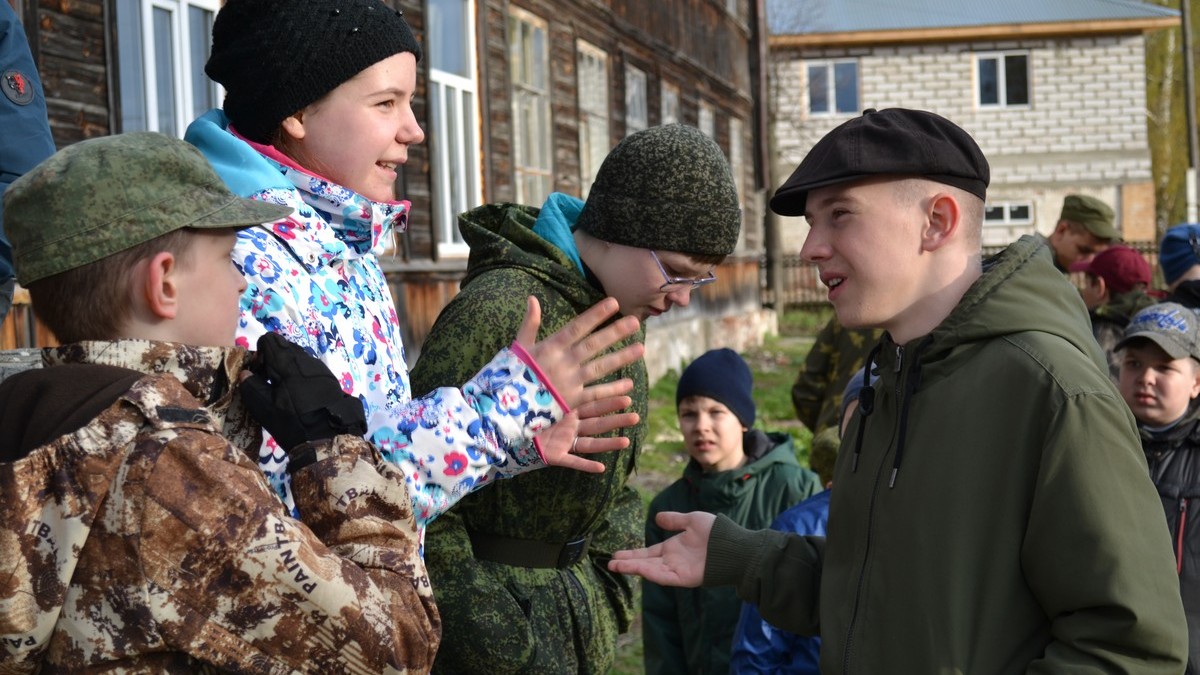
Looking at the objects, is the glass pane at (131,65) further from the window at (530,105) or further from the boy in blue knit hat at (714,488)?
the window at (530,105)

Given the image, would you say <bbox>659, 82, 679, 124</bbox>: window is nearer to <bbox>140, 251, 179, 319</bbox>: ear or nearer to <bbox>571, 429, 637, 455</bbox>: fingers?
<bbox>571, 429, 637, 455</bbox>: fingers

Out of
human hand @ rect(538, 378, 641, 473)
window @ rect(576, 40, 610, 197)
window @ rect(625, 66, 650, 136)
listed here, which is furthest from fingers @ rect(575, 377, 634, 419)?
window @ rect(625, 66, 650, 136)

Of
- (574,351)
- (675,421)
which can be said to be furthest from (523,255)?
(675,421)

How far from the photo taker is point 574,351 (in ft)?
6.94

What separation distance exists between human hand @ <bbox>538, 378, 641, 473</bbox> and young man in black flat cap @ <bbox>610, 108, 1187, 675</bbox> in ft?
1.51

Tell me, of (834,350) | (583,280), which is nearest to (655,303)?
(583,280)

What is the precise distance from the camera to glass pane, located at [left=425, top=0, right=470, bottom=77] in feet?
31.3

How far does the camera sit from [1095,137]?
102ft

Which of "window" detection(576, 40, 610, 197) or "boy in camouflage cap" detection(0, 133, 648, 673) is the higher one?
"window" detection(576, 40, 610, 197)

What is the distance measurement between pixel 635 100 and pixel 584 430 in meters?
13.6

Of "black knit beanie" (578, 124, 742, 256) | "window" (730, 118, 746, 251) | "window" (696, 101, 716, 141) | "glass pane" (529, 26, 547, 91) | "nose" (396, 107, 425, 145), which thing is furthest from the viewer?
"window" (730, 118, 746, 251)

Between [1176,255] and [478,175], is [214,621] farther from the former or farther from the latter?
[478,175]

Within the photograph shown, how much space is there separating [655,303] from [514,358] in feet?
3.47

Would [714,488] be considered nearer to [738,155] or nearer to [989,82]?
[738,155]
